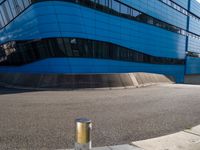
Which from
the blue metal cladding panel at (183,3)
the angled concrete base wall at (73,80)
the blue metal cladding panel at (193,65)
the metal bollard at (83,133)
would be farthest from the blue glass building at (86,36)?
the metal bollard at (83,133)

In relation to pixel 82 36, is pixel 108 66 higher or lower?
lower

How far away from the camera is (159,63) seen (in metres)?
46.6

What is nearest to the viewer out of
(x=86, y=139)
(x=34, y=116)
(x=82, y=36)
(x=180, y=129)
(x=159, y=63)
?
(x=86, y=139)

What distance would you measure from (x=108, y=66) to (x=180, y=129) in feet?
84.4

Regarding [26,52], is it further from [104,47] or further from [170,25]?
[170,25]

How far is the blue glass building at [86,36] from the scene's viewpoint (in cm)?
2775

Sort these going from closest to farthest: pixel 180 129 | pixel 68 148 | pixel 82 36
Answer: pixel 68 148
pixel 180 129
pixel 82 36

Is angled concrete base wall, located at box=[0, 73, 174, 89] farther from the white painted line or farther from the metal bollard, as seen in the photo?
the metal bollard

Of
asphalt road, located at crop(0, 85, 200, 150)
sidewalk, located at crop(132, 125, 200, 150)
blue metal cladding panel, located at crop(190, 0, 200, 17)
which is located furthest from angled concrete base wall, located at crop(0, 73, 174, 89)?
blue metal cladding panel, located at crop(190, 0, 200, 17)

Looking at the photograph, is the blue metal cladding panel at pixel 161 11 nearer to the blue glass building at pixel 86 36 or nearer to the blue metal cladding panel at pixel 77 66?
the blue glass building at pixel 86 36

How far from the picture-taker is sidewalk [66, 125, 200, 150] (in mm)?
5350

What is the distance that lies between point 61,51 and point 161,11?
26701 mm

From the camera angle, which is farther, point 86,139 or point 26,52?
point 26,52

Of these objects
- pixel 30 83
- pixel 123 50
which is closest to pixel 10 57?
pixel 123 50
